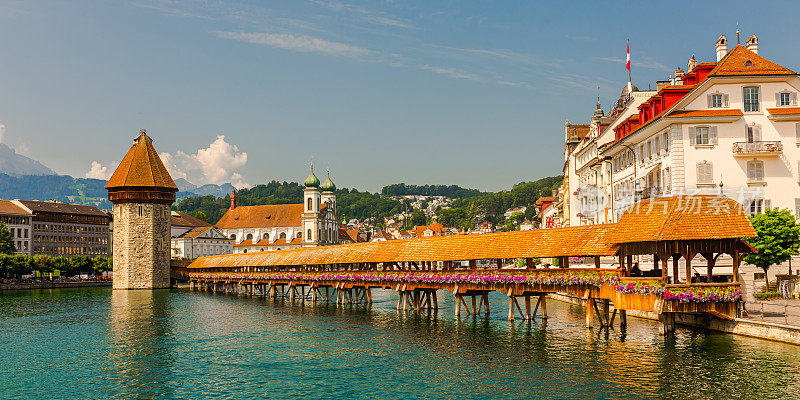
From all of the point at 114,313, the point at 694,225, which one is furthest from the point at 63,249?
the point at 694,225

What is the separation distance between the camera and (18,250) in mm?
138500

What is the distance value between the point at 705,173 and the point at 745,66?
7804 millimetres

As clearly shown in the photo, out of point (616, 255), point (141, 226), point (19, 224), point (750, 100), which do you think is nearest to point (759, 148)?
point (750, 100)

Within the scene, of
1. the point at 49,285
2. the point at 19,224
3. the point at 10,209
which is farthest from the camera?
the point at 19,224

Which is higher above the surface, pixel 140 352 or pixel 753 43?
pixel 753 43

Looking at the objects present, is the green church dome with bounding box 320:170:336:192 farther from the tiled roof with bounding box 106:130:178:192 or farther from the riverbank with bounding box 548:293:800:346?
the riverbank with bounding box 548:293:800:346

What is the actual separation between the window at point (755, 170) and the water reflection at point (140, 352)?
3707 centimetres

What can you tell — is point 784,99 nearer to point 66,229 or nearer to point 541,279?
point 541,279

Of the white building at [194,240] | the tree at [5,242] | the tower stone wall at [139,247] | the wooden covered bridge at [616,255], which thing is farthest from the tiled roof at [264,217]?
the wooden covered bridge at [616,255]

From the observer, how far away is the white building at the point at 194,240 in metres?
150

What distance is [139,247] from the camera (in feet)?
334

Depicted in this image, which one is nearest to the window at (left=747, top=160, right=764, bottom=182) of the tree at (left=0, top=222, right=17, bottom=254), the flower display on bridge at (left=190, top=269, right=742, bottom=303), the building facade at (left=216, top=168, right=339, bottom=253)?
the flower display on bridge at (left=190, top=269, right=742, bottom=303)

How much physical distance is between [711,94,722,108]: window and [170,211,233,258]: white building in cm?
12322

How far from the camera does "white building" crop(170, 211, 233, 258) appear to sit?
491 ft
